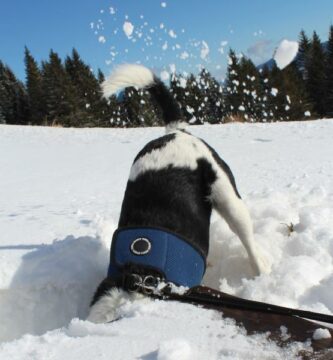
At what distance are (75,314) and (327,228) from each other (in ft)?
5.81

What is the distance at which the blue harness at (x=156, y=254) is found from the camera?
233 cm

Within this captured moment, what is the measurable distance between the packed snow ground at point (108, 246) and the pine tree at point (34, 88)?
41.7m

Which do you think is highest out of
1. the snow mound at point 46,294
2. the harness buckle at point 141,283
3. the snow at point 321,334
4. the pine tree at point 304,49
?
the pine tree at point 304,49

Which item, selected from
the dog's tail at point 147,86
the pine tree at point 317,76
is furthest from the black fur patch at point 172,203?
the pine tree at point 317,76

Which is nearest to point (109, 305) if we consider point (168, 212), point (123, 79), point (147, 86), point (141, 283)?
point (141, 283)

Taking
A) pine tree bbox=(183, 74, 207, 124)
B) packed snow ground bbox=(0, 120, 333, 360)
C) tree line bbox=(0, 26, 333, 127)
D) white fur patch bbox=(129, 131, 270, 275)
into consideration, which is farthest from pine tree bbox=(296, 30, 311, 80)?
white fur patch bbox=(129, 131, 270, 275)

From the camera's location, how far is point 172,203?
2.71 metres

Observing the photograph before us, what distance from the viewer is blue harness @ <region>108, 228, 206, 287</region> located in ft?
7.64

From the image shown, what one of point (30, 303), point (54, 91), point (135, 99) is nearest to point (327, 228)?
point (30, 303)

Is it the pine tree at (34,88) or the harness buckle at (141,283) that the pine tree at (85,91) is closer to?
the pine tree at (34,88)

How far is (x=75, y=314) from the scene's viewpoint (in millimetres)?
3012

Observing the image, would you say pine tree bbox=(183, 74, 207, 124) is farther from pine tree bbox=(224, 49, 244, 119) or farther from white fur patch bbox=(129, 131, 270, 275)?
white fur patch bbox=(129, 131, 270, 275)

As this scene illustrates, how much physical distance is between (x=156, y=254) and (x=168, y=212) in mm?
365

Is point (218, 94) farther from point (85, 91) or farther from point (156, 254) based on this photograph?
point (156, 254)
